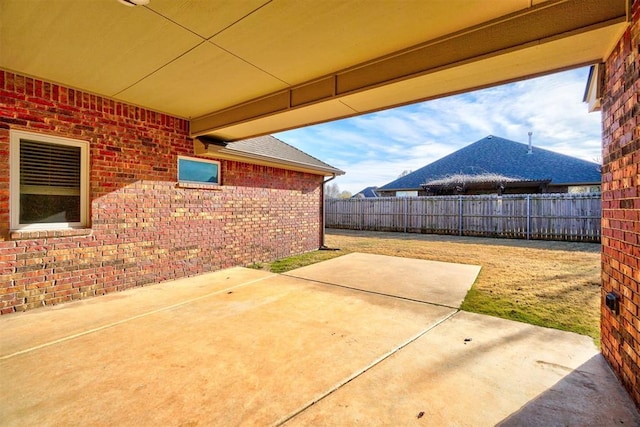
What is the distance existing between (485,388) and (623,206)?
5.63 feet

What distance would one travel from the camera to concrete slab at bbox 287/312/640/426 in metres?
1.87

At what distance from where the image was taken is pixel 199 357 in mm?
2625

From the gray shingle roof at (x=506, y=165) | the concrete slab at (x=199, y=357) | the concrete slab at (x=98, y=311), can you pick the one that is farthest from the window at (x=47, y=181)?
the gray shingle roof at (x=506, y=165)

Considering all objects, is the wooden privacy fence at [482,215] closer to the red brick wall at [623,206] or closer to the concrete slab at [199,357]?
the concrete slab at [199,357]

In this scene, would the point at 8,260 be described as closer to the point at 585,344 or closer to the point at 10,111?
the point at 10,111

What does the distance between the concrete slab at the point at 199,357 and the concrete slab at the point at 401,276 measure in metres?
0.60

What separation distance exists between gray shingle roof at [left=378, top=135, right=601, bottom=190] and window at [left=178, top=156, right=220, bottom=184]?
1778cm

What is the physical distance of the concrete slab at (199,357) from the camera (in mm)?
1952

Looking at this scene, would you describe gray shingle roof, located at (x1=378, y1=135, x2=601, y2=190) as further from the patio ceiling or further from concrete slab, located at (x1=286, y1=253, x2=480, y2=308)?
the patio ceiling

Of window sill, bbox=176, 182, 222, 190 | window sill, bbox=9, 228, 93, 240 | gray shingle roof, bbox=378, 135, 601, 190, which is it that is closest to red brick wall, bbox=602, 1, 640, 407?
window sill, bbox=176, 182, 222, 190

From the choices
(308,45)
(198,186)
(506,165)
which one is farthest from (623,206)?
(506,165)

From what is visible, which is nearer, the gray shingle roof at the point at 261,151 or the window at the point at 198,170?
the window at the point at 198,170

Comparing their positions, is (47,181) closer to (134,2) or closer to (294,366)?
(134,2)

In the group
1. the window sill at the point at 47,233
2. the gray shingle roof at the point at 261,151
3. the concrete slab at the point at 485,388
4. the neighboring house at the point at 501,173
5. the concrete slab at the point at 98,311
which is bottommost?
the concrete slab at the point at 485,388
